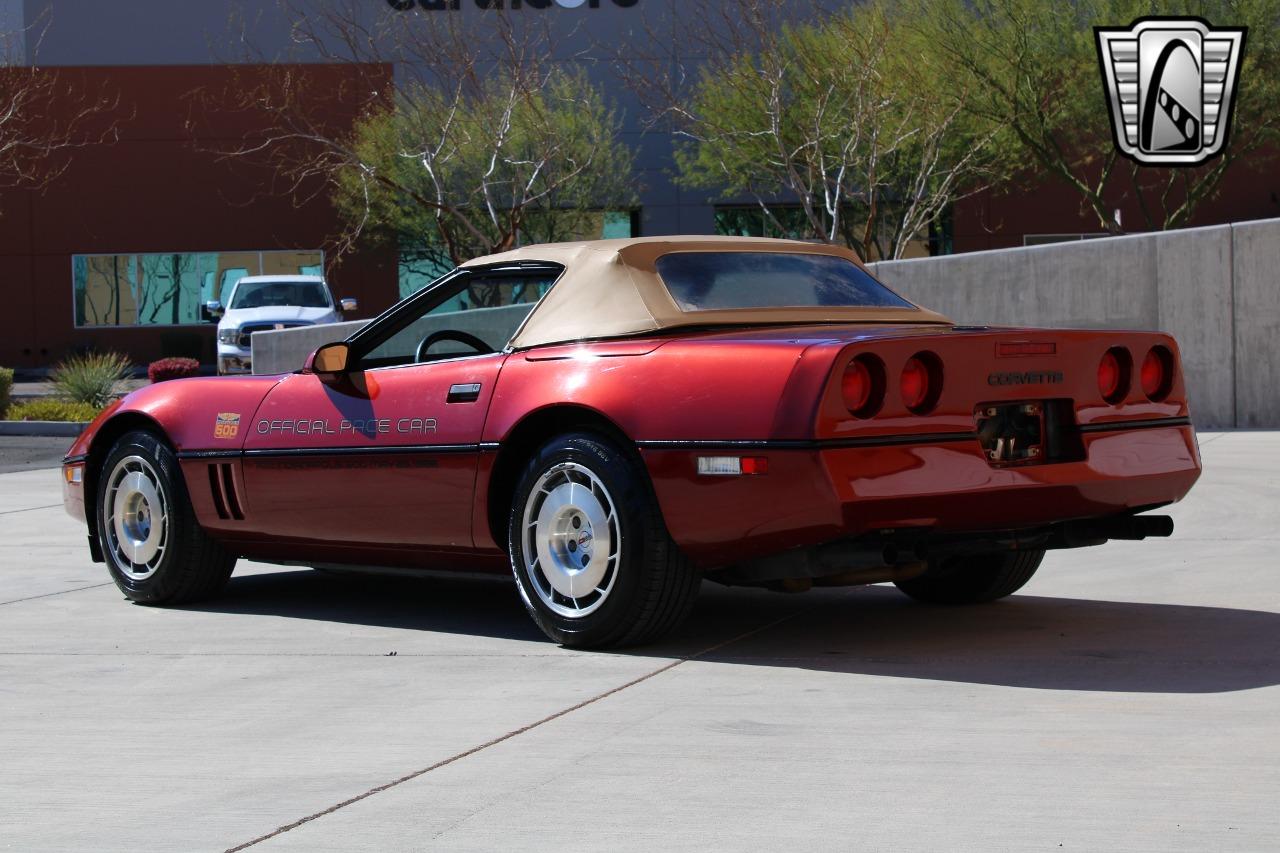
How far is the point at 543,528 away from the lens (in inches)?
237

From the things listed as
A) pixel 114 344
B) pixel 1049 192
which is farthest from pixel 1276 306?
pixel 114 344

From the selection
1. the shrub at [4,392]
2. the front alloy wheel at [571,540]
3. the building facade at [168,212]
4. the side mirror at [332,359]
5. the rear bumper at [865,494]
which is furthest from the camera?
the building facade at [168,212]

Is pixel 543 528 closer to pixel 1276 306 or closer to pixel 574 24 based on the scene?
pixel 1276 306

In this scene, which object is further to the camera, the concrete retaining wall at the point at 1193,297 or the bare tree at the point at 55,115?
the bare tree at the point at 55,115

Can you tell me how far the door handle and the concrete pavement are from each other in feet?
2.87

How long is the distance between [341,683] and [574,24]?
36209 mm

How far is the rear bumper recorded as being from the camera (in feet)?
17.6

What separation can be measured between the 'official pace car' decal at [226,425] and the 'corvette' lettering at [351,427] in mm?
130

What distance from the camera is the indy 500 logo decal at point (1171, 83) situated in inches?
944

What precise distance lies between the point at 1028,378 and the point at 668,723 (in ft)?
5.74

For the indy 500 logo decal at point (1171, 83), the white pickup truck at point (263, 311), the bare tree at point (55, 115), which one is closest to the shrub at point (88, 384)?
the white pickup truck at point (263, 311)

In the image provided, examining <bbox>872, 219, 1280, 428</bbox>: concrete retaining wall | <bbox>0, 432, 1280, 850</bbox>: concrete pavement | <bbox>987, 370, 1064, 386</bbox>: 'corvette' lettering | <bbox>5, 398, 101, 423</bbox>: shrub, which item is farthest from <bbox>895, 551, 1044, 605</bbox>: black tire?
<bbox>5, 398, 101, 423</bbox>: shrub

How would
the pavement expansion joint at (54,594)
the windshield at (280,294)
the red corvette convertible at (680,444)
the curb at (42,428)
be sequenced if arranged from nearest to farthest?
1. the red corvette convertible at (680,444)
2. the pavement expansion joint at (54,594)
3. the curb at (42,428)
4. the windshield at (280,294)

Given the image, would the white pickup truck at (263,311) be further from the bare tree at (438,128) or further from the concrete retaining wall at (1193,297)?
the concrete retaining wall at (1193,297)
